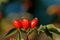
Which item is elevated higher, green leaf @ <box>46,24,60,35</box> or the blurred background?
the blurred background

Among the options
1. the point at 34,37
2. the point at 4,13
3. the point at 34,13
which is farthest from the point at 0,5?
the point at 34,37

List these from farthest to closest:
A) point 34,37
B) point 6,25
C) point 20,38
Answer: point 6,25 < point 34,37 < point 20,38

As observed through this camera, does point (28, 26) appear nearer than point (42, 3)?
Yes

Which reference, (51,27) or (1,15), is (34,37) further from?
(1,15)

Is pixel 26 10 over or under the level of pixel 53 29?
Answer: over

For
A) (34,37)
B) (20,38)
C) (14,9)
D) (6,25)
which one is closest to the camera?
(20,38)

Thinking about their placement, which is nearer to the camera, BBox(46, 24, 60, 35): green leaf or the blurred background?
BBox(46, 24, 60, 35): green leaf

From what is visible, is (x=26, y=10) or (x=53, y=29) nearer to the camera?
(x=53, y=29)

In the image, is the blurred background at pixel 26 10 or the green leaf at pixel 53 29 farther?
the blurred background at pixel 26 10
